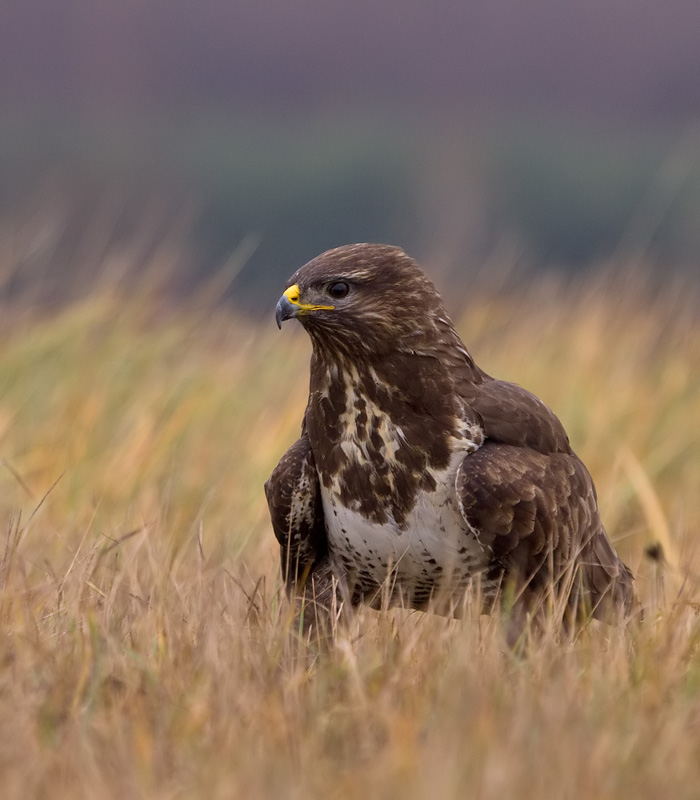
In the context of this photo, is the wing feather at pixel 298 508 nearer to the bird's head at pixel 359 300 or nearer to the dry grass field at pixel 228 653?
the dry grass field at pixel 228 653

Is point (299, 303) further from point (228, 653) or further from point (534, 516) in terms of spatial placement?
point (228, 653)

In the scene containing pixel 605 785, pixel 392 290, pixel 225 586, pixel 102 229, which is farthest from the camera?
pixel 102 229

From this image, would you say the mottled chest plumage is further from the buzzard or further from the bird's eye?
the bird's eye

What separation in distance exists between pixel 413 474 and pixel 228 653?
912 mm

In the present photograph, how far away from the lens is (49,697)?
2.96 metres

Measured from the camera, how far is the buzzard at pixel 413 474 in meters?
3.85

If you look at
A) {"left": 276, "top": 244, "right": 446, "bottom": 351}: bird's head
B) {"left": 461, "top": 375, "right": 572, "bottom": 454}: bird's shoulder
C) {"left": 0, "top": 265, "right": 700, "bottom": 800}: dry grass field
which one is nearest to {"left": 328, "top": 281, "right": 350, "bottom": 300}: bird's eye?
{"left": 276, "top": 244, "right": 446, "bottom": 351}: bird's head

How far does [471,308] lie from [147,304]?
2171 millimetres

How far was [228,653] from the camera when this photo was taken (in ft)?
10.4

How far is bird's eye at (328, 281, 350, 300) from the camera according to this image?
4.00 metres

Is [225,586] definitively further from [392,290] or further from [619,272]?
[619,272]

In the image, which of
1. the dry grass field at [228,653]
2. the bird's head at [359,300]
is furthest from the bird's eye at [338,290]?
the dry grass field at [228,653]

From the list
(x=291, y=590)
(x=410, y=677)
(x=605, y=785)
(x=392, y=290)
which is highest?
(x=392, y=290)

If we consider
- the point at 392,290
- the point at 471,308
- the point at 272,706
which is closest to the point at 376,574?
the point at 392,290
